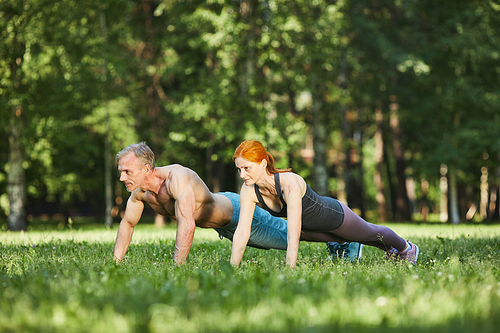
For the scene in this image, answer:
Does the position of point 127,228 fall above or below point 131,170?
below

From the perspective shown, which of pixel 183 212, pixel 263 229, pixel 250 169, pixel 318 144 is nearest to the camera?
pixel 250 169

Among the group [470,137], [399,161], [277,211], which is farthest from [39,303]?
[399,161]

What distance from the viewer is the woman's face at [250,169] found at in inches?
182

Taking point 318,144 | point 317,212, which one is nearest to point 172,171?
point 317,212

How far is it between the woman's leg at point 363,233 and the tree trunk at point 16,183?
14.0 m

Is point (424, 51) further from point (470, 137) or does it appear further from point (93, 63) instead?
point (93, 63)

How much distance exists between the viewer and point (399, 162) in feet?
83.0

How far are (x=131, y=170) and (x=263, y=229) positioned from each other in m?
1.74

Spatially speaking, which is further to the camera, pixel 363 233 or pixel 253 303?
pixel 363 233

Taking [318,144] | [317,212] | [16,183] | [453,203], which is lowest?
[453,203]

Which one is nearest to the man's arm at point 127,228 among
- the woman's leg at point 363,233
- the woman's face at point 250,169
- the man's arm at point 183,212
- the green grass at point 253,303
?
the man's arm at point 183,212

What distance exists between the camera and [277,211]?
5.22 meters

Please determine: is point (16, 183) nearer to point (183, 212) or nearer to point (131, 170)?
point (131, 170)

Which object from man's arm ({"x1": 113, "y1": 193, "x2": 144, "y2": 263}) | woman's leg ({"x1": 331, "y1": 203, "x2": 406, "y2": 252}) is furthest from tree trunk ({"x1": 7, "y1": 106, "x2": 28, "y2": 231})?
woman's leg ({"x1": 331, "y1": 203, "x2": 406, "y2": 252})
